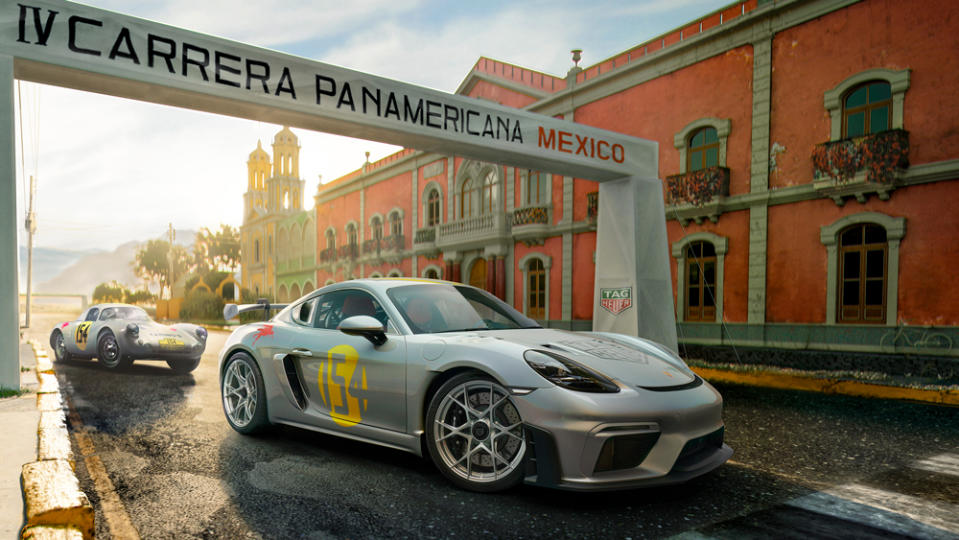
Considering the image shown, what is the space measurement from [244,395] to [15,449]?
160 cm

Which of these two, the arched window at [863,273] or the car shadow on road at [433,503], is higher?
the arched window at [863,273]

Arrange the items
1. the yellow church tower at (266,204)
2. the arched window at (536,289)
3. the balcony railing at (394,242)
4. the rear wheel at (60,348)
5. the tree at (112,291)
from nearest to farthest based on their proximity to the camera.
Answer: the rear wheel at (60,348)
the arched window at (536,289)
the balcony railing at (394,242)
the yellow church tower at (266,204)
the tree at (112,291)

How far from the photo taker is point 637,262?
380 inches

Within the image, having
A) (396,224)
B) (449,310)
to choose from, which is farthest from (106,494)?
(396,224)

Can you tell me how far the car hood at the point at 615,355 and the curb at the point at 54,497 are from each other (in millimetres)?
2375

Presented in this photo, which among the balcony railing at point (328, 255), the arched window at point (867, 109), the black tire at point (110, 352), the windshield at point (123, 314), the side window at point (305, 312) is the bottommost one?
the black tire at point (110, 352)

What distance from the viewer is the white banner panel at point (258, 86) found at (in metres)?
5.84

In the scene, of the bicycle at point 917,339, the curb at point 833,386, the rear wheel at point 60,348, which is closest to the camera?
the curb at point 833,386

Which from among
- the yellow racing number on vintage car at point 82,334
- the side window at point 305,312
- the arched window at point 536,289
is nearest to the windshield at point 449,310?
the side window at point 305,312

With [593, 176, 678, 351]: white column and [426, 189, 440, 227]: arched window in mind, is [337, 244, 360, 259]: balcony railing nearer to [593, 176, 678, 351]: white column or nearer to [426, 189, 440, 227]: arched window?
[426, 189, 440, 227]: arched window

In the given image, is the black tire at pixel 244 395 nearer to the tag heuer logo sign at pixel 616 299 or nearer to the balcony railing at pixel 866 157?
the tag heuer logo sign at pixel 616 299

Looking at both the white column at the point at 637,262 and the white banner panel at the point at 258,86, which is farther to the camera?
the white column at the point at 637,262

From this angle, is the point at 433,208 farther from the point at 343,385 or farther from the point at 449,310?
the point at 343,385

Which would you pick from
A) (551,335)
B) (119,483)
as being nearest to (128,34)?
(119,483)
